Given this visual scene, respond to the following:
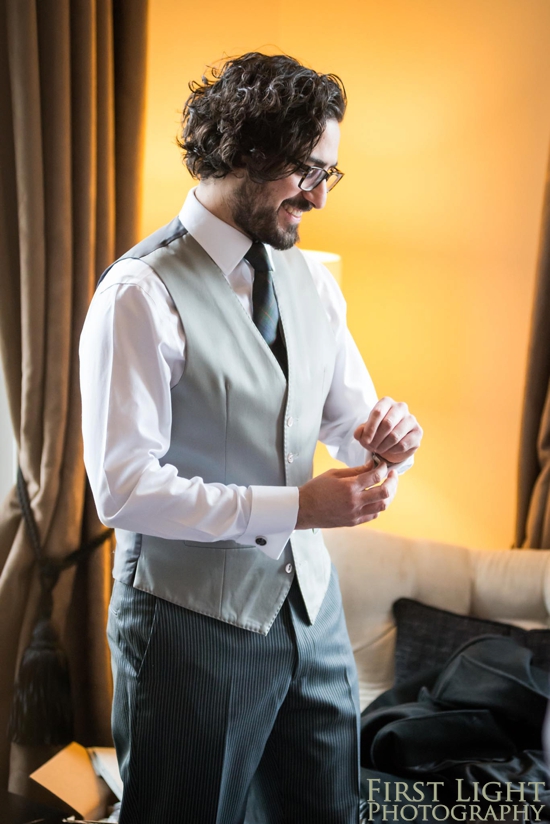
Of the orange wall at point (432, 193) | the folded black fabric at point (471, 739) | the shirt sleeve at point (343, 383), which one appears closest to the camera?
the shirt sleeve at point (343, 383)

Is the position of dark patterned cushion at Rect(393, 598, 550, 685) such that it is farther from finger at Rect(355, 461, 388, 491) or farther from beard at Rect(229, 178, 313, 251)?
beard at Rect(229, 178, 313, 251)

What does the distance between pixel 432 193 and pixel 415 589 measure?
1.21 metres

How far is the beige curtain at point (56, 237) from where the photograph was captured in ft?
5.54

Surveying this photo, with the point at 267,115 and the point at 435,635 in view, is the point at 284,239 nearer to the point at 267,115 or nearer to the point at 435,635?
the point at 267,115

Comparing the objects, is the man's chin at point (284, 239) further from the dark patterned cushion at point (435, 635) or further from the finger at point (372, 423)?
the dark patterned cushion at point (435, 635)

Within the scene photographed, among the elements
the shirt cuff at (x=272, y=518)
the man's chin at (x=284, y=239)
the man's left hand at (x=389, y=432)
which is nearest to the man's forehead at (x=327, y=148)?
the man's chin at (x=284, y=239)

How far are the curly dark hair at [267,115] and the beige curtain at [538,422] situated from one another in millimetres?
1081

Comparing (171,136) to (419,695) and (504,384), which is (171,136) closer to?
(504,384)

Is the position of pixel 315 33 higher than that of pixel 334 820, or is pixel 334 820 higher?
pixel 315 33

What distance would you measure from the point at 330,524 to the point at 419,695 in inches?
35.1

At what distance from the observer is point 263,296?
1.25 metres

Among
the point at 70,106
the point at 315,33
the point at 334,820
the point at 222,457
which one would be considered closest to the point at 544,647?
the point at 334,820

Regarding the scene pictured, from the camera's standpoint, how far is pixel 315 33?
8.00ft

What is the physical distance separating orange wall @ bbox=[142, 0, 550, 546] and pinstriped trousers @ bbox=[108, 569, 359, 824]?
1.29m
